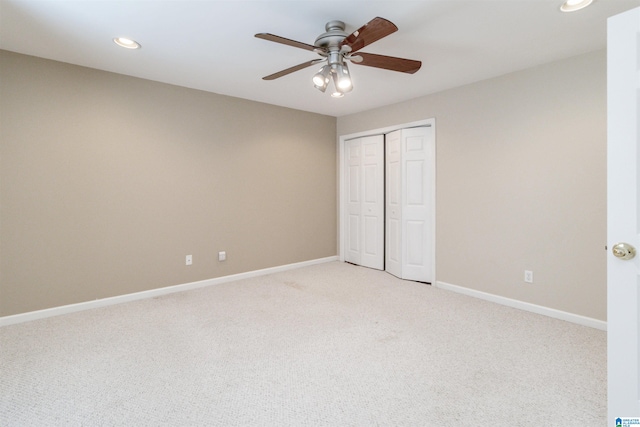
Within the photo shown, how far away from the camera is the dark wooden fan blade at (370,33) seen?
176cm

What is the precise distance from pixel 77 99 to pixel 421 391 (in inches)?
153

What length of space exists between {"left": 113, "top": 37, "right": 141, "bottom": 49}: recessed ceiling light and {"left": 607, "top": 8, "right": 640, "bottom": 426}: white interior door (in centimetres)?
310

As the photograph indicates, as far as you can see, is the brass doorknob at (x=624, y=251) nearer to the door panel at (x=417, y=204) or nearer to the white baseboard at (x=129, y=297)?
the door panel at (x=417, y=204)

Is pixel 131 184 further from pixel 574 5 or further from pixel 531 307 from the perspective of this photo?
pixel 531 307

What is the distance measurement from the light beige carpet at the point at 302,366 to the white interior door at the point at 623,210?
1.46 ft

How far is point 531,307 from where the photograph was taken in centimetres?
318

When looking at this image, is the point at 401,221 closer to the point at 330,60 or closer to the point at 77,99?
the point at 330,60

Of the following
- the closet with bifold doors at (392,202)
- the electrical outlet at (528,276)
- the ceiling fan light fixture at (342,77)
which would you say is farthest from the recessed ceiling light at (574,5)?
the electrical outlet at (528,276)

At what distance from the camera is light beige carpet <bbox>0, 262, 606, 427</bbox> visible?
1723 millimetres

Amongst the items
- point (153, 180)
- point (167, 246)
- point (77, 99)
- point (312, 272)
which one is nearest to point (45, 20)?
point (77, 99)

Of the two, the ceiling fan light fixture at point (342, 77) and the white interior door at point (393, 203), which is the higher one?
the ceiling fan light fixture at point (342, 77)

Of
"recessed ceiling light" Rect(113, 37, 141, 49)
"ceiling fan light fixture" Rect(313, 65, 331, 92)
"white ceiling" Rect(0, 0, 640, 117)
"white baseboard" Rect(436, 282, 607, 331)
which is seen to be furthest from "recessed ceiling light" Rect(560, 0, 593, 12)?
"recessed ceiling light" Rect(113, 37, 141, 49)

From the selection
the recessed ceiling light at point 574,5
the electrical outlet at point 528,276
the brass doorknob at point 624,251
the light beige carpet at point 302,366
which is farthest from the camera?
the electrical outlet at point 528,276

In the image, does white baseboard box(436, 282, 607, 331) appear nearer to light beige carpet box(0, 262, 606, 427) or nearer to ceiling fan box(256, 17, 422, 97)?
light beige carpet box(0, 262, 606, 427)
